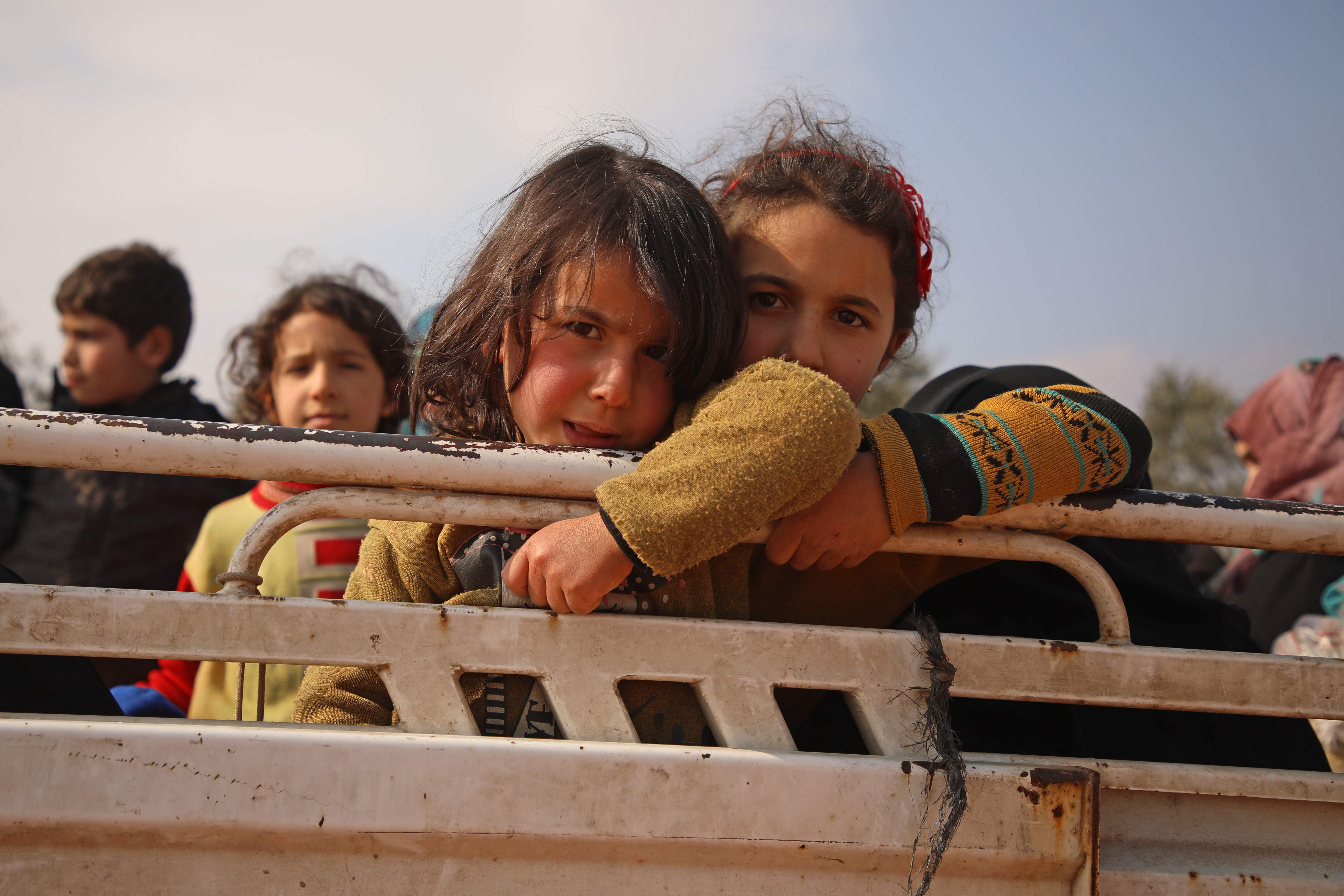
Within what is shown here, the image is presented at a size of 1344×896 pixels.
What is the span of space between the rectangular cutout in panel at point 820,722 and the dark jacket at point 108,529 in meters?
2.31

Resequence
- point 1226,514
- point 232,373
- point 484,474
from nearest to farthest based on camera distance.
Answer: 1. point 484,474
2. point 1226,514
3. point 232,373

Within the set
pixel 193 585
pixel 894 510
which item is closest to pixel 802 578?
pixel 894 510

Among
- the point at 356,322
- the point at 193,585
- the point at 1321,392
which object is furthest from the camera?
the point at 1321,392

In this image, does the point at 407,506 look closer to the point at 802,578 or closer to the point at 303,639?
the point at 303,639

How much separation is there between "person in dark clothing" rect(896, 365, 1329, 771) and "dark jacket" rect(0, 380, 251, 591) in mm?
2498

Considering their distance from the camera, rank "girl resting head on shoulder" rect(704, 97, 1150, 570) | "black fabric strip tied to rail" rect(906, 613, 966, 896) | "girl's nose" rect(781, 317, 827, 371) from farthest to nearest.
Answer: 1. "girl's nose" rect(781, 317, 827, 371)
2. "girl resting head on shoulder" rect(704, 97, 1150, 570)
3. "black fabric strip tied to rail" rect(906, 613, 966, 896)

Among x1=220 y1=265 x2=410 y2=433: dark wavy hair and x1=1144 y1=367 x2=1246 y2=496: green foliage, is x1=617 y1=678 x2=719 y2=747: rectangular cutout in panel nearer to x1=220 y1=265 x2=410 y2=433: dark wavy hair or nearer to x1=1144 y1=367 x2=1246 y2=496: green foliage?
x1=220 y1=265 x2=410 y2=433: dark wavy hair

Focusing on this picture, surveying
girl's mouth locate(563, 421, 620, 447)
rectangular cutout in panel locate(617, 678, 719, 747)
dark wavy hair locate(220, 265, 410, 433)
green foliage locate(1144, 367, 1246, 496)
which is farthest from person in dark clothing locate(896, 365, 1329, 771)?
green foliage locate(1144, 367, 1246, 496)

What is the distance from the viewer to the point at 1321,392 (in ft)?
→ 16.3

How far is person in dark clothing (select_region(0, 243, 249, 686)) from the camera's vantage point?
299 cm

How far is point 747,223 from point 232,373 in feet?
8.33

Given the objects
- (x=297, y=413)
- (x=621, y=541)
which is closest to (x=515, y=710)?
(x=621, y=541)

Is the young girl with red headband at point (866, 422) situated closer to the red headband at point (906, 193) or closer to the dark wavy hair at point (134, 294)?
the red headband at point (906, 193)

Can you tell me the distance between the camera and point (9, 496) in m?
3.07
